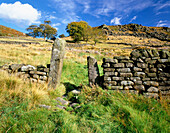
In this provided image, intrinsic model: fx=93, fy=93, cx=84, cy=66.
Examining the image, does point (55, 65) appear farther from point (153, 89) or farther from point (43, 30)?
point (43, 30)

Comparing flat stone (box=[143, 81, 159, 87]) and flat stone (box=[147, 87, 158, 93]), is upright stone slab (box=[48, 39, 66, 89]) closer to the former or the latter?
flat stone (box=[143, 81, 159, 87])

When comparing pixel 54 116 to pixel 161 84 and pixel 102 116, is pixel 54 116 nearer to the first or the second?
pixel 102 116

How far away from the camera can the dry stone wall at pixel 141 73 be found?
375cm

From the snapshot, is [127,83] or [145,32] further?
[145,32]

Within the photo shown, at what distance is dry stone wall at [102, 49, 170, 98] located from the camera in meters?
3.75

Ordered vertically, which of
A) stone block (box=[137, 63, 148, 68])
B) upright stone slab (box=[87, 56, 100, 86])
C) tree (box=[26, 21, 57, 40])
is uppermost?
tree (box=[26, 21, 57, 40])

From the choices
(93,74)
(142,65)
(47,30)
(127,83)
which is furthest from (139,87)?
(47,30)

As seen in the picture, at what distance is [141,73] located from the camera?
12.8 feet

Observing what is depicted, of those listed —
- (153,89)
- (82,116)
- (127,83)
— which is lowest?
(82,116)

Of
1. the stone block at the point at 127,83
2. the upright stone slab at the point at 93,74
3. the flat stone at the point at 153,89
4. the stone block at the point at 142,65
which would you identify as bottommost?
the flat stone at the point at 153,89

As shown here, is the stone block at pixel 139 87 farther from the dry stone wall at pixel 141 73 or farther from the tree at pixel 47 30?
the tree at pixel 47 30

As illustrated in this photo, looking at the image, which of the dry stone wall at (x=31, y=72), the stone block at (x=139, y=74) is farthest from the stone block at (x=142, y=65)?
the dry stone wall at (x=31, y=72)

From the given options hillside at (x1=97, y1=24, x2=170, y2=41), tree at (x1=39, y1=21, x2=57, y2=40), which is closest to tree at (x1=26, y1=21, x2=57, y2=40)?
tree at (x1=39, y1=21, x2=57, y2=40)

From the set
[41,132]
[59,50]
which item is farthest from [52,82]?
[41,132]
